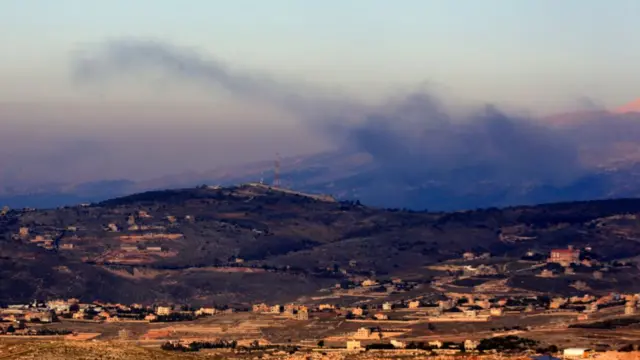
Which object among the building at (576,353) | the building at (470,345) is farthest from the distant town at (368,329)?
the building at (470,345)

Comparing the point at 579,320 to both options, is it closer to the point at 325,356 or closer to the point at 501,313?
the point at 501,313

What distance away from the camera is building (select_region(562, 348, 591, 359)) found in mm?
129500

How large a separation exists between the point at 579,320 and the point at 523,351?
44.7 meters

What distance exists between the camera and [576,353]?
13325 cm

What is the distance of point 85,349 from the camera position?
104 m

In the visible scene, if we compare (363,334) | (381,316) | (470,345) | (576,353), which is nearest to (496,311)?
(381,316)

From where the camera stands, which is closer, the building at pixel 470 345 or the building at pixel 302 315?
the building at pixel 470 345

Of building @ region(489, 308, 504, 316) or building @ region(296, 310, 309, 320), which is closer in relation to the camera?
building @ region(489, 308, 504, 316)

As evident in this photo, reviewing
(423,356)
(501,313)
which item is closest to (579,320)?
(501,313)

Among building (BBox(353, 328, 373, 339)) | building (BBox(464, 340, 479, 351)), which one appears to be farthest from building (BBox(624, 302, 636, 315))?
building (BBox(464, 340, 479, 351))

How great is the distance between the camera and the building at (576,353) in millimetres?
129500

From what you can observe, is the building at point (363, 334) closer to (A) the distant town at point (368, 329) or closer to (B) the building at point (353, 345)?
(A) the distant town at point (368, 329)

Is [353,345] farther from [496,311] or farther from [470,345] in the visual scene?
[496,311]

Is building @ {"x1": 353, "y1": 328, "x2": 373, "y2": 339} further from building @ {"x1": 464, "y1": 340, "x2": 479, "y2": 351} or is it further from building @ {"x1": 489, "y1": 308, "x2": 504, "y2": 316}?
building @ {"x1": 489, "y1": 308, "x2": 504, "y2": 316}
